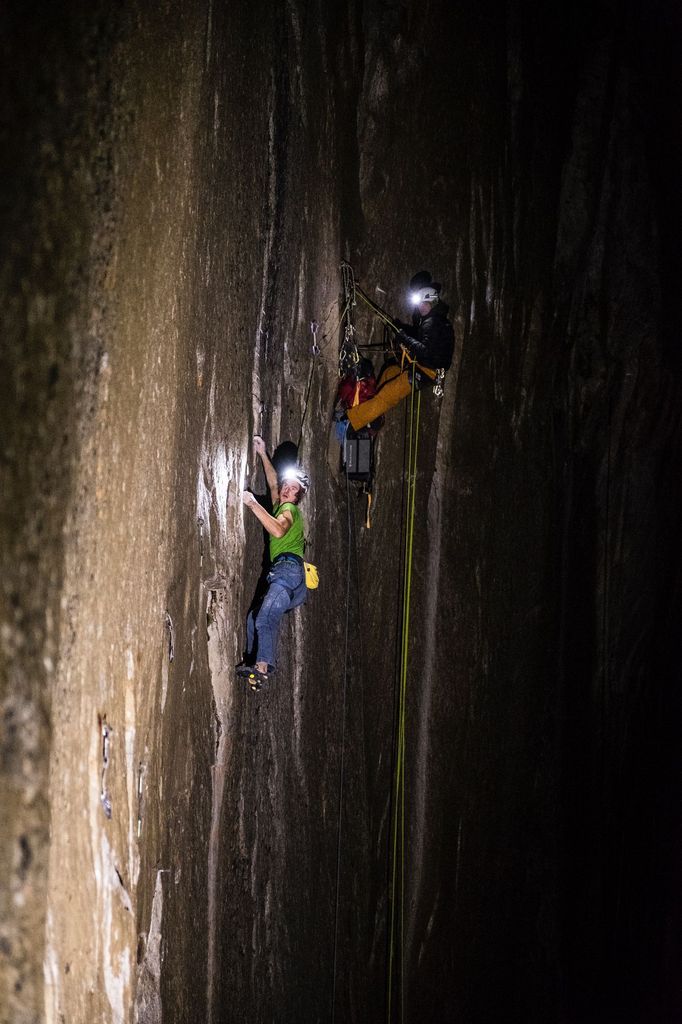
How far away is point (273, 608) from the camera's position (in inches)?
163

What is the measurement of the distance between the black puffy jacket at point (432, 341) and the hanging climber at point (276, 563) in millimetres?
1290

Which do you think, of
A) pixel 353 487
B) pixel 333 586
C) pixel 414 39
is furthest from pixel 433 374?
pixel 414 39

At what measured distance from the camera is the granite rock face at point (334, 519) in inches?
77.4

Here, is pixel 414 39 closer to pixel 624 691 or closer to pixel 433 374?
pixel 433 374

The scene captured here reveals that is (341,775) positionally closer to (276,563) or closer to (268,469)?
(276,563)

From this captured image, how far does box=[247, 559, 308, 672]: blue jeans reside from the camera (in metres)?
4.07

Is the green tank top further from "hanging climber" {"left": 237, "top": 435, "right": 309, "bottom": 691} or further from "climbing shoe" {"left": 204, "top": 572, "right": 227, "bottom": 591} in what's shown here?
"climbing shoe" {"left": 204, "top": 572, "right": 227, "bottom": 591}

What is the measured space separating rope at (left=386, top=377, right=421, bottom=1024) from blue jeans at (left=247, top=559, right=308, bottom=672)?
4.34 ft

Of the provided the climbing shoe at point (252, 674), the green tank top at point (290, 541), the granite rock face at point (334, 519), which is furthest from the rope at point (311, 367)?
the climbing shoe at point (252, 674)

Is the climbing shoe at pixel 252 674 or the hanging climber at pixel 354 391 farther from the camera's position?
the hanging climber at pixel 354 391

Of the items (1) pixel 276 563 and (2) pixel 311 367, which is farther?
(2) pixel 311 367

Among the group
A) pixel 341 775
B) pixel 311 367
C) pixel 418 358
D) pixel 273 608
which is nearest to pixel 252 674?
pixel 273 608

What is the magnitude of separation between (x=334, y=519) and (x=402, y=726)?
1.73 m

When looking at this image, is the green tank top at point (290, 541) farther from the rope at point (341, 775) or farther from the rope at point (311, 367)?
the rope at point (341, 775)
